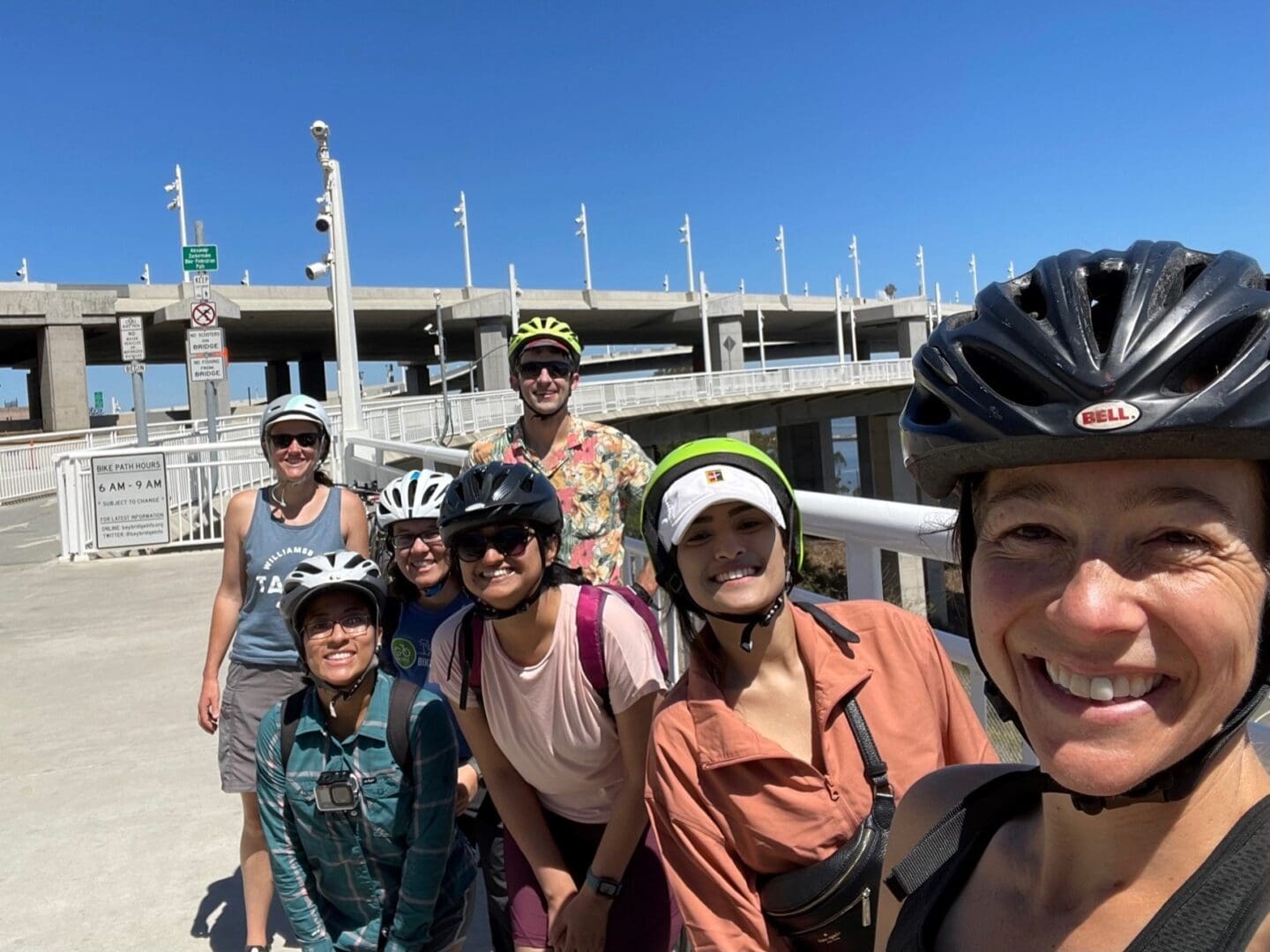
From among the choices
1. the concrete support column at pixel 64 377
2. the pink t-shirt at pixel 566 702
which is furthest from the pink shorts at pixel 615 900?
the concrete support column at pixel 64 377

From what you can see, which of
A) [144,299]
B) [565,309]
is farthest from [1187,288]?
[565,309]

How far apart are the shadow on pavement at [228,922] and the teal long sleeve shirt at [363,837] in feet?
3.30

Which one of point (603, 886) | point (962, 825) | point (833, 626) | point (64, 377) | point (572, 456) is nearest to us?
point (962, 825)

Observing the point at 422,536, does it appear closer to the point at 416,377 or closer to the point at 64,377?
the point at 64,377

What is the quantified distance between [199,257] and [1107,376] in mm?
14217

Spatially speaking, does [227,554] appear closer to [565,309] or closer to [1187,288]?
[1187,288]

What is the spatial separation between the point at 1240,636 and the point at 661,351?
83.8 metres

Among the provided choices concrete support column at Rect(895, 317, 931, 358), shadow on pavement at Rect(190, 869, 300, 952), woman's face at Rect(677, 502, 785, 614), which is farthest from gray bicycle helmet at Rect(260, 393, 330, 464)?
concrete support column at Rect(895, 317, 931, 358)

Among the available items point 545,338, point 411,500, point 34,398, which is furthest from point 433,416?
point 34,398

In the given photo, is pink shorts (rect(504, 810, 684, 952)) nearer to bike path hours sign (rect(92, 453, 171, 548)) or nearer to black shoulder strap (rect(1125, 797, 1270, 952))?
black shoulder strap (rect(1125, 797, 1270, 952))

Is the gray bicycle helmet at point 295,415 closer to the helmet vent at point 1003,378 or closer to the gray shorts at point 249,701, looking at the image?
the gray shorts at point 249,701

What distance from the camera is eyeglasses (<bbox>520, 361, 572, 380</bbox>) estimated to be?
395 cm

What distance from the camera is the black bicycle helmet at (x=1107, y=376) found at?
38.1 inches

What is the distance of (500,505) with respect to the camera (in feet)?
8.39
